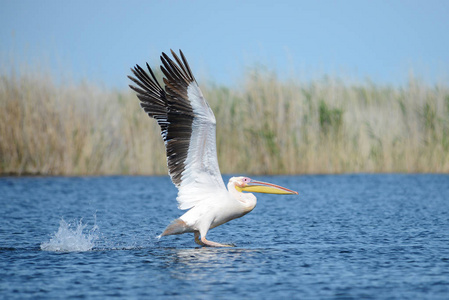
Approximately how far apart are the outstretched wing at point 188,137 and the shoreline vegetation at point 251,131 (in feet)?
28.4

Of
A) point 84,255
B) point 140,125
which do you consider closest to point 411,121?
point 140,125

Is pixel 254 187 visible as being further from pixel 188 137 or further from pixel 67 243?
pixel 67 243

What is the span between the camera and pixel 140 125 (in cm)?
1722

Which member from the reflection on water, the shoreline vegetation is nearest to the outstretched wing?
the reflection on water

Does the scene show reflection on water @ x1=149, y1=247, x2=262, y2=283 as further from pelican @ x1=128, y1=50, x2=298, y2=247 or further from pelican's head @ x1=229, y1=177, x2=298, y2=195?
pelican's head @ x1=229, y1=177, x2=298, y2=195

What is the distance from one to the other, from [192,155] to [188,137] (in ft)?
0.89

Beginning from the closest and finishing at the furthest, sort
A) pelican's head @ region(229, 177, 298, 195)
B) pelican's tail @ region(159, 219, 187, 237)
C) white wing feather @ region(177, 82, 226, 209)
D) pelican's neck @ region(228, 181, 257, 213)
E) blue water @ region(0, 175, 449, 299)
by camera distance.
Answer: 1. blue water @ region(0, 175, 449, 299)
2. white wing feather @ region(177, 82, 226, 209)
3. pelican's tail @ region(159, 219, 187, 237)
4. pelican's neck @ region(228, 181, 257, 213)
5. pelican's head @ region(229, 177, 298, 195)

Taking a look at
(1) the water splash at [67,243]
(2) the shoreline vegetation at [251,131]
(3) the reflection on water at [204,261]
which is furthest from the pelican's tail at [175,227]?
(2) the shoreline vegetation at [251,131]

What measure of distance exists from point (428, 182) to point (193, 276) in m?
10.9

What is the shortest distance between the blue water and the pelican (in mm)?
409

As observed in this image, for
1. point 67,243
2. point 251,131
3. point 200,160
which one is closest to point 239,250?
point 200,160

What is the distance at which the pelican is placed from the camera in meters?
7.46

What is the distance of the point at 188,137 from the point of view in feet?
25.0

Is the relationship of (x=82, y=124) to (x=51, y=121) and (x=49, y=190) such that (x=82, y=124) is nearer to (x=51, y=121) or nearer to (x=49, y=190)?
(x=51, y=121)
